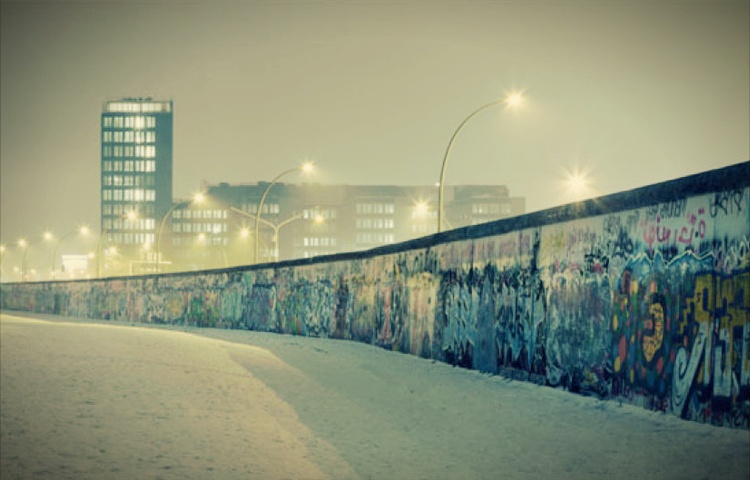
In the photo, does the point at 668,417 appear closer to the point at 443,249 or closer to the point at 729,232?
the point at 729,232

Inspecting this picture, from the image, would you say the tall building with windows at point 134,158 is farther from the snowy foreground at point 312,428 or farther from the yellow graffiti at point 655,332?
the yellow graffiti at point 655,332

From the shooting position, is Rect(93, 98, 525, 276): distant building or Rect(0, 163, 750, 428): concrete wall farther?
Rect(93, 98, 525, 276): distant building

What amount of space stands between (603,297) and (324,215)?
162412 millimetres

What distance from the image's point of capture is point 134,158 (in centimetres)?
18488

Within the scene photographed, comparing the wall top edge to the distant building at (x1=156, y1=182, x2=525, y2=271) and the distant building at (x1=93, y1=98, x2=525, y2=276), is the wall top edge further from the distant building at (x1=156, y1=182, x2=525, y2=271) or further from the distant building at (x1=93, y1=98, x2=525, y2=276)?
the distant building at (x1=156, y1=182, x2=525, y2=271)

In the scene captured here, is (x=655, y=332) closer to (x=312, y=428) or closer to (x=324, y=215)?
(x=312, y=428)

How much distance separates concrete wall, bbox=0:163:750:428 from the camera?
6.77 metres

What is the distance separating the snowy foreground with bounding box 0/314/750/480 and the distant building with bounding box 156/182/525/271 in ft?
510

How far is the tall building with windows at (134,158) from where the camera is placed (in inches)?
7249

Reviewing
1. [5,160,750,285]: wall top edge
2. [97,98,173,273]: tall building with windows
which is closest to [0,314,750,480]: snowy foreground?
[5,160,750,285]: wall top edge

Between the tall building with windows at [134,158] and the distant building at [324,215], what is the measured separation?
15841mm

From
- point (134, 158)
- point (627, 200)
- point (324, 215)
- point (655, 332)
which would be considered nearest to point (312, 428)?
point (655, 332)

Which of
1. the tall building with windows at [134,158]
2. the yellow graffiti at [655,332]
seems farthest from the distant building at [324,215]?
the yellow graffiti at [655,332]

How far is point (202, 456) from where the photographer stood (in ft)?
20.4
